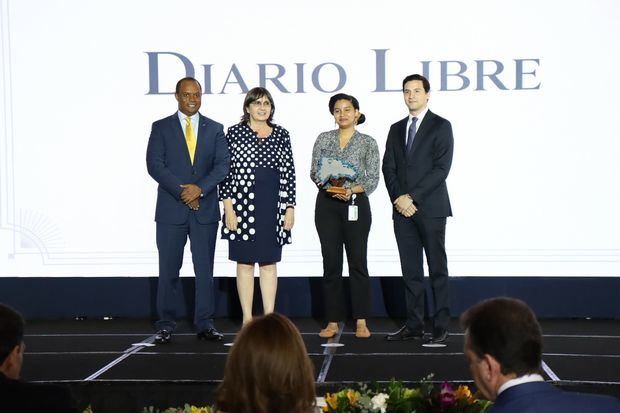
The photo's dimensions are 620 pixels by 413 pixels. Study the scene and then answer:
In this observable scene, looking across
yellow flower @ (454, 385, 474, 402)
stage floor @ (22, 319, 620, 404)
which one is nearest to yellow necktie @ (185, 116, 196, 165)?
stage floor @ (22, 319, 620, 404)

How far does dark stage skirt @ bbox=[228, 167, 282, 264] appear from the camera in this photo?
5441mm

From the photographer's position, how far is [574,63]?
20.9 feet

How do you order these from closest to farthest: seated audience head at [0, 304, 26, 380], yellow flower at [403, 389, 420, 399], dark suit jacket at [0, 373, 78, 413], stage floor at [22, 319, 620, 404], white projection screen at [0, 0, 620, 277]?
dark suit jacket at [0, 373, 78, 413]
seated audience head at [0, 304, 26, 380]
yellow flower at [403, 389, 420, 399]
stage floor at [22, 319, 620, 404]
white projection screen at [0, 0, 620, 277]

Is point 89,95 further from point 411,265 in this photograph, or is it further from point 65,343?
point 411,265

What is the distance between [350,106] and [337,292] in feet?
3.34

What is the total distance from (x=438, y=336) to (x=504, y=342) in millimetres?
3467

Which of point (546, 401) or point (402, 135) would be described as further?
point (402, 135)

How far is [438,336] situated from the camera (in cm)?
539

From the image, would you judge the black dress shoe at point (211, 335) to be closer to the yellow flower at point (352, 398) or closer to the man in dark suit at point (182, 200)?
the man in dark suit at point (182, 200)

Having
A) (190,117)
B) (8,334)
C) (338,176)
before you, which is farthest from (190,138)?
(8,334)

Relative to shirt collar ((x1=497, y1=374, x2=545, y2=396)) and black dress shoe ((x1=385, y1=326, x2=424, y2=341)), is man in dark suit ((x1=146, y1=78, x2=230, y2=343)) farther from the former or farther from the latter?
shirt collar ((x1=497, y1=374, x2=545, y2=396))

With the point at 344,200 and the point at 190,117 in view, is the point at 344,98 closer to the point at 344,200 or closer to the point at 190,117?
the point at 344,200

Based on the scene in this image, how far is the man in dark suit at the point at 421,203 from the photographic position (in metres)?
5.40

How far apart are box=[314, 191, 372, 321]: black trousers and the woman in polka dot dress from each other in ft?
0.75
